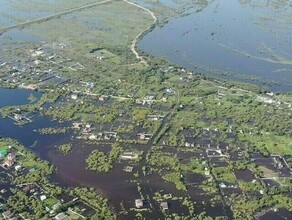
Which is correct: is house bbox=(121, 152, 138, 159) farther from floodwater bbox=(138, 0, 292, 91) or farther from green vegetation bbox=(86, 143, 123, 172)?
floodwater bbox=(138, 0, 292, 91)

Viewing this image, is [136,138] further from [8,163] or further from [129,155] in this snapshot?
[8,163]

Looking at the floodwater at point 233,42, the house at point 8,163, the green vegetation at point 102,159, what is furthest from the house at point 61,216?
the floodwater at point 233,42

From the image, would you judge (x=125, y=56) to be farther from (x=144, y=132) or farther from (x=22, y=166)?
(x=22, y=166)

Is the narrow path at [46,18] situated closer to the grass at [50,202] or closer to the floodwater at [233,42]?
the floodwater at [233,42]

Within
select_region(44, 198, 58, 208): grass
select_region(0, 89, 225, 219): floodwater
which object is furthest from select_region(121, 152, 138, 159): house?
select_region(44, 198, 58, 208): grass

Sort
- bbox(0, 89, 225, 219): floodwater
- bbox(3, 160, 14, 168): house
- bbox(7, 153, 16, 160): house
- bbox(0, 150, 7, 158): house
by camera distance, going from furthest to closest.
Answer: bbox(0, 150, 7, 158): house, bbox(7, 153, 16, 160): house, bbox(3, 160, 14, 168): house, bbox(0, 89, 225, 219): floodwater

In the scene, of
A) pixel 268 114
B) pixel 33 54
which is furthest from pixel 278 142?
pixel 33 54
